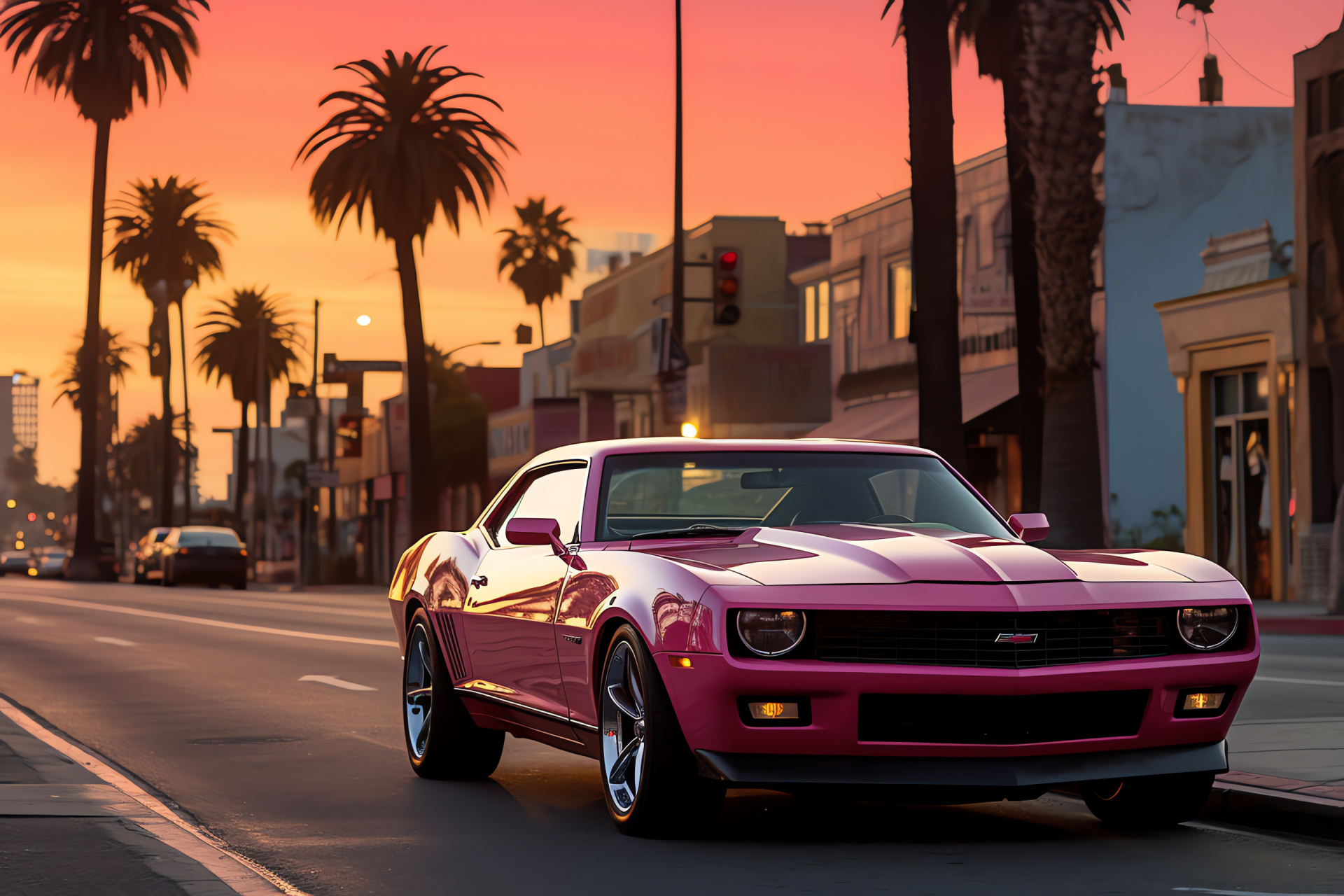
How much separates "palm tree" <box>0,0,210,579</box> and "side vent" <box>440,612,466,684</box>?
60461mm

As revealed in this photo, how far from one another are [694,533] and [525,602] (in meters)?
0.96

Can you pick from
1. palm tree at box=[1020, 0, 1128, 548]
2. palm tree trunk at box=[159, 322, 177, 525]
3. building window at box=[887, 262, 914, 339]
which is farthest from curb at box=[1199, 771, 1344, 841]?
palm tree trunk at box=[159, 322, 177, 525]

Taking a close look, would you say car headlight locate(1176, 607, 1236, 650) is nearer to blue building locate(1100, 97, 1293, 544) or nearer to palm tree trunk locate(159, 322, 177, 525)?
blue building locate(1100, 97, 1293, 544)

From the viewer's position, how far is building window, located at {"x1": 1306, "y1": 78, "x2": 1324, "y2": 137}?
29328mm

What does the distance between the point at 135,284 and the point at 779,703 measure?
83.5m

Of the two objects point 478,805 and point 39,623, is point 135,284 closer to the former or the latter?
point 39,623

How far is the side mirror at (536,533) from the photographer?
325 inches

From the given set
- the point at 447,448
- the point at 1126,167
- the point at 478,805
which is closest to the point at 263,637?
the point at 478,805

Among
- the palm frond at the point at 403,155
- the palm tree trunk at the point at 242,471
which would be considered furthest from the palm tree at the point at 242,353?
the palm frond at the point at 403,155

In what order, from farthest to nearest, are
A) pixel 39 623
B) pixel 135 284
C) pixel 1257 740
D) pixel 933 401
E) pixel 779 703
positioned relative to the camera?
pixel 135 284 < pixel 39 623 < pixel 933 401 < pixel 1257 740 < pixel 779 703

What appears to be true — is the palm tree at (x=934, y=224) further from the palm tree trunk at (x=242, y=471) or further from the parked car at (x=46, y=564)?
the parked car at (x=46, y=564)

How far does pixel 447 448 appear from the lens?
80.1m

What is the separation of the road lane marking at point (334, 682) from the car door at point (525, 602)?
5867 mm

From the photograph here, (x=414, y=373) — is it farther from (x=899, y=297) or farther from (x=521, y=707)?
(x=521, y=707)
